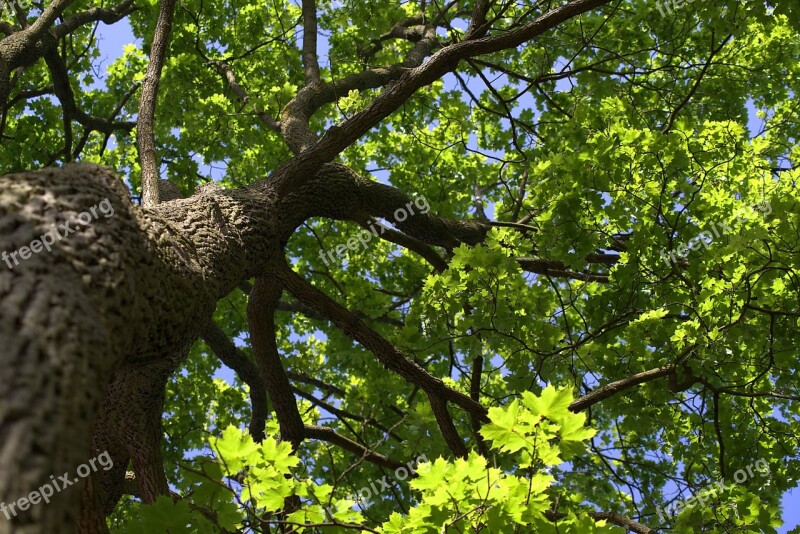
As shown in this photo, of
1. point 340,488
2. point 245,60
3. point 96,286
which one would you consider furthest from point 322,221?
point 96,286

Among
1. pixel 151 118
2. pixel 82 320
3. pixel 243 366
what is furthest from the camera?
pixel 243 366

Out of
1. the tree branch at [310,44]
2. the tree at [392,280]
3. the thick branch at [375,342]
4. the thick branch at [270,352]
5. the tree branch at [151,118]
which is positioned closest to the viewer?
the tree at [392,280]

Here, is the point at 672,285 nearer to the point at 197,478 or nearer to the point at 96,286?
the point at 197,478

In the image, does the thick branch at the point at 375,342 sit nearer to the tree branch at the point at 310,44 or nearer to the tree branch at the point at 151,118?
the tree branch at the point at 151,118

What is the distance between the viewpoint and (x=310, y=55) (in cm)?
702

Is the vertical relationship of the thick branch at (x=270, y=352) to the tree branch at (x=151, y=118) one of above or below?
below

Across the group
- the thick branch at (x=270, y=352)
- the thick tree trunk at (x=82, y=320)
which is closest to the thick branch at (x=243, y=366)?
the thick branch at (x=270, y=352)

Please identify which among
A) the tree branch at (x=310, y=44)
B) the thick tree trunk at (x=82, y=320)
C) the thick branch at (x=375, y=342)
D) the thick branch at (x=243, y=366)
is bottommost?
the thick tree trunk at (x=82, y=320)

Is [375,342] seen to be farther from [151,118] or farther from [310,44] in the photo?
[310,44]

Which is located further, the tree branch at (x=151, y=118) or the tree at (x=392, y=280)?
the tree branch at (x=151, y=118)

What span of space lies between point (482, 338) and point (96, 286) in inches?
121

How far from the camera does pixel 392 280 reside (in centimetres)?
846

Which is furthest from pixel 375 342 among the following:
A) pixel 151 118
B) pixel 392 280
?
pixel 392 280

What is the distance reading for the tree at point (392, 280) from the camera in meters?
2.07
